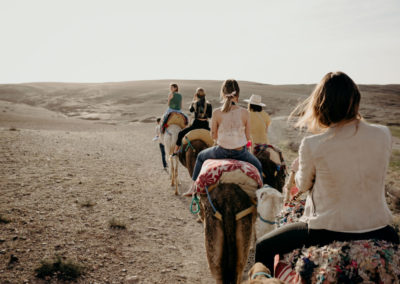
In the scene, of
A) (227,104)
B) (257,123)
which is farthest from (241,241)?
(257,123)

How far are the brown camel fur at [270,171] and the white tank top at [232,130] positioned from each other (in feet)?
4.32

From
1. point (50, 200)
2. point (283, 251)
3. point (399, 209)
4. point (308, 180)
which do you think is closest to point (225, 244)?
point (283, 251)

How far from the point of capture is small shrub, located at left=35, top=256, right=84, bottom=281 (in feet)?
13.5

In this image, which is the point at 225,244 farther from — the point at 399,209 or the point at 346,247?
the point at 399,209

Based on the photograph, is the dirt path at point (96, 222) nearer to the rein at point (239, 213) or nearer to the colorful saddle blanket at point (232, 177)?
the rein at point (239, 213)

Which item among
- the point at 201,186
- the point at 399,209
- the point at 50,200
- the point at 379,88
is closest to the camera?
the point at 201,186

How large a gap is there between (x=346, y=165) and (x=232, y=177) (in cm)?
182

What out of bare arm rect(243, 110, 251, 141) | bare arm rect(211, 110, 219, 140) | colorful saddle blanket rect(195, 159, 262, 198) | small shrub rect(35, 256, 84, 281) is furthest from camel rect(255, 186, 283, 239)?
small shrub rect(35, 256, 84, 281)

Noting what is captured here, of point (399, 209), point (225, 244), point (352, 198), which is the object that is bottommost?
point (399, 209)

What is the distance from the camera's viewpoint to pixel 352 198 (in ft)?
6.31

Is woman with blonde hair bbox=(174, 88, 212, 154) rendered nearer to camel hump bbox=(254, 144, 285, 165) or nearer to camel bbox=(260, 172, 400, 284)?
camel hump bbox=(254, 144, 285, 165)

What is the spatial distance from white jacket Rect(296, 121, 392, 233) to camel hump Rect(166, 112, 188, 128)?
Result: 22.8ft

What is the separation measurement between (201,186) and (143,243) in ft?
8.70

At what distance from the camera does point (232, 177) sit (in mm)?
3586
